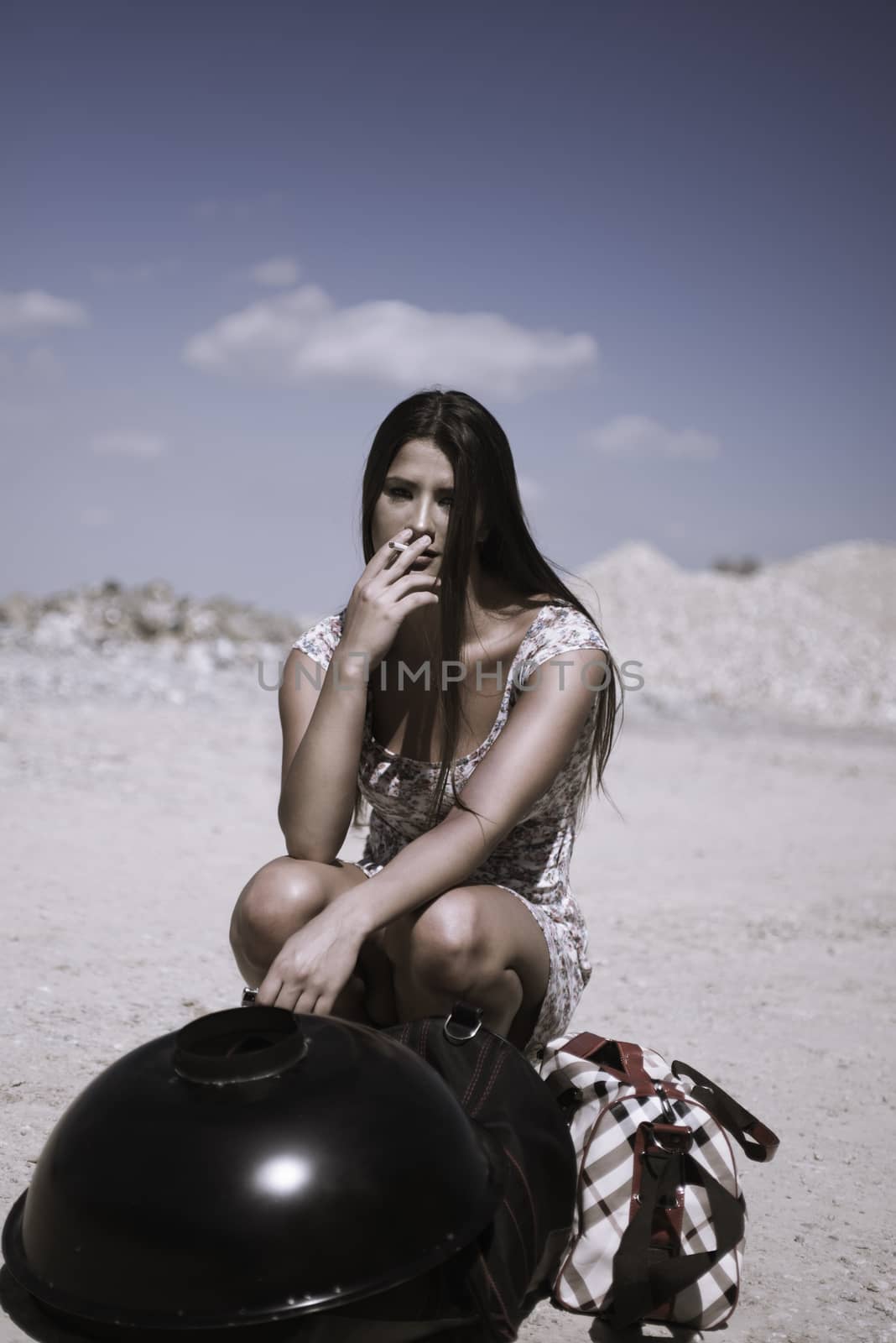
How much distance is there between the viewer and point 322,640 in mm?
2928

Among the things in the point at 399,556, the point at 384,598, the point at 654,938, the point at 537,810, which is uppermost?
the point at 399,556

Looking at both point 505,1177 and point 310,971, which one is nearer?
point 505,1177

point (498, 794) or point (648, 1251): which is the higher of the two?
point (498, 794)

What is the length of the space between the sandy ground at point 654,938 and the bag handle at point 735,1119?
0.29 m

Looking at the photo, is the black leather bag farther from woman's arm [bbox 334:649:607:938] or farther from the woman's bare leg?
the woman's bare leg

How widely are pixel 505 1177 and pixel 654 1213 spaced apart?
335 mm

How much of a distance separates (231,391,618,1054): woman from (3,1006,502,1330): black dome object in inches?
18.4

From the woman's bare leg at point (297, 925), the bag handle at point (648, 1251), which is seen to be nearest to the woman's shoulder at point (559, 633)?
the woman's bare leg at point (297, 925)

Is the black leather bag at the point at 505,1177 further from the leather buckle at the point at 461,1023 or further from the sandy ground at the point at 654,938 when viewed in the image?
the sandy ground at the point at 654,938

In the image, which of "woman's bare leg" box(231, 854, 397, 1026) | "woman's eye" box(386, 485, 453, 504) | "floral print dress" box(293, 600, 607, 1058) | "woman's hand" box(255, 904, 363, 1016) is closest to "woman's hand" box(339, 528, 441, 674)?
"woman's eye" box(386, 485, 453, 504)

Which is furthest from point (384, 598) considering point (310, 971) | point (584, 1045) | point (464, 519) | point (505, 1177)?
point (505, 1177)

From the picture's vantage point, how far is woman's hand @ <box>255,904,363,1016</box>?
7.06ft

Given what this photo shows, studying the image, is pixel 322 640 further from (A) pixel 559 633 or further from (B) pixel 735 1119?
(B) pixel 735 1119

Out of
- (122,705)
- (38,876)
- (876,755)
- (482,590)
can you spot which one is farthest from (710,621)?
(482,590)
